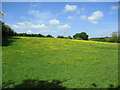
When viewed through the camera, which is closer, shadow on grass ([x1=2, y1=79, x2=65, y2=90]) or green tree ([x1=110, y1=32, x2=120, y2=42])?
shadow on grass ([x1=2, y1=79, x2=65, y2=90])

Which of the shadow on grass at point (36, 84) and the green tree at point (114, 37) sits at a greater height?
the green tree at point (114, 37)

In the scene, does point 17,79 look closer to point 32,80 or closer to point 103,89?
point 32,80

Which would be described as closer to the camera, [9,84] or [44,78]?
[9,84]

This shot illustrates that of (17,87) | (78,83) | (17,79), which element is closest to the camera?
(17,87)

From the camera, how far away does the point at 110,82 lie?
5438 millimetres

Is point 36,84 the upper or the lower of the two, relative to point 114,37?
lower

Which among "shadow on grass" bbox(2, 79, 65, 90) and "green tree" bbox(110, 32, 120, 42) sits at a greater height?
"green tree" bbox(110, 32, 120, 42)

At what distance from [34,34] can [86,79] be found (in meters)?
67.4

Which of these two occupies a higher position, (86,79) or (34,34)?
(34,34)

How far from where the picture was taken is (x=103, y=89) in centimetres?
469

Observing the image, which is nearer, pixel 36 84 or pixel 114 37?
pixel 36 84

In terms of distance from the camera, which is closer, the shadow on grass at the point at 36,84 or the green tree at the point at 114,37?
the shadow on grass at the point at 36,84

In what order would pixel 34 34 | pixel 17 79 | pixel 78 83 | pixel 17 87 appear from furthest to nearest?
1. pixel 34 34
2. pixel 17 79
3. pixel 78 83
4. pixel 17 87

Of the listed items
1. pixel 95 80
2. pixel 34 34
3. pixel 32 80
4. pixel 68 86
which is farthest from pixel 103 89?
pixel 34 34
